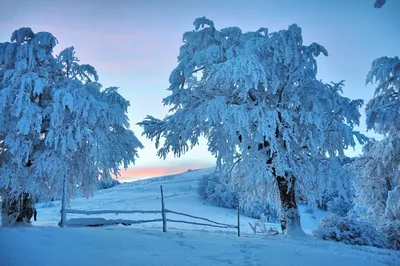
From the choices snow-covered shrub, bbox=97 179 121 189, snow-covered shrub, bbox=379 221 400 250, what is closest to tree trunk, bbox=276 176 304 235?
snow-covered shrub, bbox=379 221 400 250

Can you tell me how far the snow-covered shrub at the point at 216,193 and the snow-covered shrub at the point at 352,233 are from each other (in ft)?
98.2

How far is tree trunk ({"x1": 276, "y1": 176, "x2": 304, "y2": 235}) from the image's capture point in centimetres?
1163

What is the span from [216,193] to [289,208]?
109 feet

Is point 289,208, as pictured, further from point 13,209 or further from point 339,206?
point 339,206

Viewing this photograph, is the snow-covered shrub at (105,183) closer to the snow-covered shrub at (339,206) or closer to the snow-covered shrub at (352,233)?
the snow-covered shrub at (352,233)

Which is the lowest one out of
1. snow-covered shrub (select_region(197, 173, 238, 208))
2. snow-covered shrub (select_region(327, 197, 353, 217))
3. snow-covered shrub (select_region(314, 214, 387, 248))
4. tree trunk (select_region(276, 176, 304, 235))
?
snow-covered shrub (select_region(327, 197, 353, 217))

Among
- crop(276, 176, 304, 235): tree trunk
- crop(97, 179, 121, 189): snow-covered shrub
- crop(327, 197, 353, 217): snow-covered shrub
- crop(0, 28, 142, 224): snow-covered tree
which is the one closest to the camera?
crop(0, 28, 142, 224): snow-covered tree

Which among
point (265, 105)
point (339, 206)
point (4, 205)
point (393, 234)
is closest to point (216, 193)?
point (339, 206)

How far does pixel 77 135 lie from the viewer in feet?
31.2

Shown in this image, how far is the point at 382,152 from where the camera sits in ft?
49.7

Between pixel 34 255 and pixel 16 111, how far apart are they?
5.98 metres

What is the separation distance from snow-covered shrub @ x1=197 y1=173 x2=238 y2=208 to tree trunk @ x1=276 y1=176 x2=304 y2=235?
29.4 meters

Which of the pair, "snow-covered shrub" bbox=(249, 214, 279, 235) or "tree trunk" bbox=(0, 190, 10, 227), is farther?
"snow-covered shrub" bbox=(249, 214, 279, 235)

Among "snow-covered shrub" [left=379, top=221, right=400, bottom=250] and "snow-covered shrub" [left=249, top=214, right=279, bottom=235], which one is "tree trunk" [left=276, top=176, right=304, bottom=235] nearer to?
"snow-covered shrub" [left=249, top=214, right=279, bottom=235]
